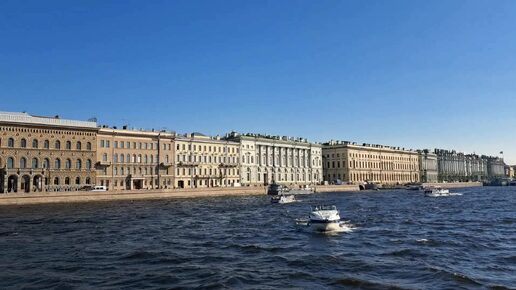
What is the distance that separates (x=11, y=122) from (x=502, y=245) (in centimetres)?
6566

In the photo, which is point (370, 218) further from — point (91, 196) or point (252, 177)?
point (252, 177)

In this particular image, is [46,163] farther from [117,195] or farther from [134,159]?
[134,159]

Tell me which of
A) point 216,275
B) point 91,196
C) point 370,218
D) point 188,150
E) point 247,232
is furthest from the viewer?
point 188,150

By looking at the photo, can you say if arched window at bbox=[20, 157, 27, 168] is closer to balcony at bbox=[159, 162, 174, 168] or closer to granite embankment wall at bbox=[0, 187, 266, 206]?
granite embankment wall at bbox=[0, 187, 266, 206]

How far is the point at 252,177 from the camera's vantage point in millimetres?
112938

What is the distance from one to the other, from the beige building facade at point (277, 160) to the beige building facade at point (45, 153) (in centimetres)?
3936

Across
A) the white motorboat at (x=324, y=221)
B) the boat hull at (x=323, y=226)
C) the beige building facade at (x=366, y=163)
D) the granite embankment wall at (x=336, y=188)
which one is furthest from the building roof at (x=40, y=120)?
the beige building facade at (x=366, y=163)

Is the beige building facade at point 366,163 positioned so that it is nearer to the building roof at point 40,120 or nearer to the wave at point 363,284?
the building roof at point 40,120

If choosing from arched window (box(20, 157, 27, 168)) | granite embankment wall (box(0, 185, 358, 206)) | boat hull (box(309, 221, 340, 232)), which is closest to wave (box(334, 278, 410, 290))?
boat hull (box(309, 221, 340, 232))

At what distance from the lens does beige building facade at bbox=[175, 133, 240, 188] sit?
310 feet

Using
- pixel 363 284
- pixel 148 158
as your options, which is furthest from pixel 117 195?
pixel 363 284

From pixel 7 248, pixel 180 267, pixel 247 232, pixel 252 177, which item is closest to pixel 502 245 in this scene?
pixel 247 232

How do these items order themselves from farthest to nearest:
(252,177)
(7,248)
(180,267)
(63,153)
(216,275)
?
(252,177)
(63,153)
(7,248)
(180,267)
(216,275)

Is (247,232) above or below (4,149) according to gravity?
below
